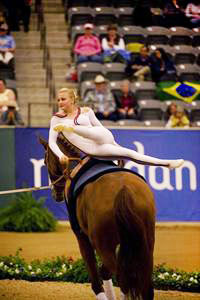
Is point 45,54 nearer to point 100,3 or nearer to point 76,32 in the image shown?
point 76,32

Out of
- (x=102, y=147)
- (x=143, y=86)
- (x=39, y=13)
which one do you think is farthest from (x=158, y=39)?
(x=102, y=147)

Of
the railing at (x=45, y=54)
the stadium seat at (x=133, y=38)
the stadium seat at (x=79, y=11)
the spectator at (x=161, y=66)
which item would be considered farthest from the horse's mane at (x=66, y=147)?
the stadium seat at (x=79, y=11)

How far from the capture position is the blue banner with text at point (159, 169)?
12.4 metres

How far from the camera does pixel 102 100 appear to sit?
13.8 m

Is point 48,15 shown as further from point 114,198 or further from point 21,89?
point 114,198

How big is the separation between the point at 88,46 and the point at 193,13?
3.33 meters

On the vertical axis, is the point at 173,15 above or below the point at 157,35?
above

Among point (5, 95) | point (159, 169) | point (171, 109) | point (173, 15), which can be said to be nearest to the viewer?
point (159, 169)

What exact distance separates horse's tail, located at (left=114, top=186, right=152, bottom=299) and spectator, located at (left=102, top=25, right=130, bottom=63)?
1035 cm

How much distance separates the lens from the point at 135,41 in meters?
16.3

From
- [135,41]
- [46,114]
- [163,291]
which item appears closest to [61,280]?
[163,291]

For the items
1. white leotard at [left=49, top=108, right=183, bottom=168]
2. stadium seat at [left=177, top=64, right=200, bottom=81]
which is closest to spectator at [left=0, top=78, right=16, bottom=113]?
stadium seat at [left=177, top=64, right=200, bottom=81]

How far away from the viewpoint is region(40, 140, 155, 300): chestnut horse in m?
5.46

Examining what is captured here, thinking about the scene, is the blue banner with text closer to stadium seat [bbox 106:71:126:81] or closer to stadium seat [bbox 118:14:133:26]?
stadium seat [bbox 106:71:126:81]
